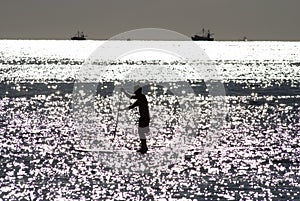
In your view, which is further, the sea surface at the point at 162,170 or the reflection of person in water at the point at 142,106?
the sea surface at the point at 162,170

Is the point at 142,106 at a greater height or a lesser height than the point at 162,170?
greater

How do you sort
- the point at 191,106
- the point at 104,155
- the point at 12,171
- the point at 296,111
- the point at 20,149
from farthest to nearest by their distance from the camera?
the point at 191,106 < the point at 296,111 < the point at 20,149 < the point at 104,155 < the point at 12,171

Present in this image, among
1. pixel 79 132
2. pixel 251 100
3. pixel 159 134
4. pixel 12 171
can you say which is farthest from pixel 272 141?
pixel 251 100

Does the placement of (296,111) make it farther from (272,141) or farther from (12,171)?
(12,171)

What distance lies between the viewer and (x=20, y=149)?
43500mm

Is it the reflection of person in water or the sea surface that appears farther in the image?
the sea surface

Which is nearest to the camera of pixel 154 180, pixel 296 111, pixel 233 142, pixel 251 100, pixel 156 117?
pixel 154 180

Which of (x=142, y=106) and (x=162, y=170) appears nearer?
(x=142, y=106)

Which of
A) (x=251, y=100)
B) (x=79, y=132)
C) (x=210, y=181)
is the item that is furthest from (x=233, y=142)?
(x=251, y=100)

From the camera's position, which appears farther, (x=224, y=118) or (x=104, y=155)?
(x=224, y=118)

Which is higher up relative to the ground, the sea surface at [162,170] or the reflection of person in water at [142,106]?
the reflection of person in water at [142,106]

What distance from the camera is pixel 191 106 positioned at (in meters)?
84.2

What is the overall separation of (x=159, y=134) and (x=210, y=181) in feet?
62.0

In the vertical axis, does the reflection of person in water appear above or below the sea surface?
above
